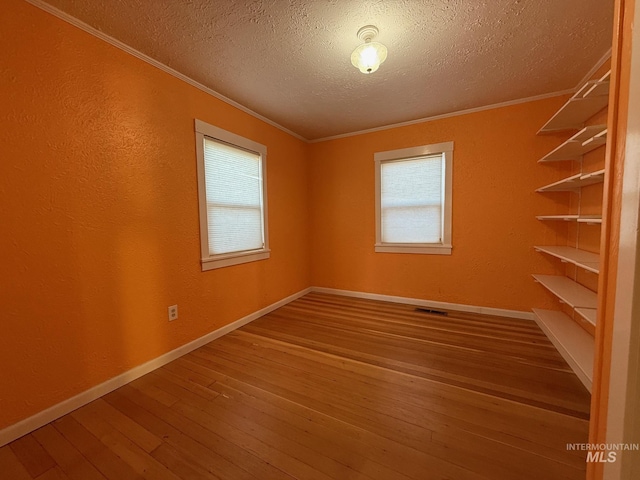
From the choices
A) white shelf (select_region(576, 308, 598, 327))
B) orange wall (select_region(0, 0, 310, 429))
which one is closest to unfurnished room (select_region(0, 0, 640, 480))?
orange wall (select_region(0, 0, 310, 429))

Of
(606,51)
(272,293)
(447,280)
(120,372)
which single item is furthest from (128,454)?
(606,51)

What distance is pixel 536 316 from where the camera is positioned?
2691 mm

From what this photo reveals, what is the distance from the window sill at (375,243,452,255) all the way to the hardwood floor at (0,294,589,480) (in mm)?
1170

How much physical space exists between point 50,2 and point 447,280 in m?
4.21

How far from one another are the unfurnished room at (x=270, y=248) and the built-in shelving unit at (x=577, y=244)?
0.03 metres

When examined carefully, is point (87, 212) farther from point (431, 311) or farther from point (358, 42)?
point (431, 311)

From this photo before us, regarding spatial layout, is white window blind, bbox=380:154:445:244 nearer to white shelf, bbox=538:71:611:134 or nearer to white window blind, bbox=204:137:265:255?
white shelf, bbox=538:71:611:134

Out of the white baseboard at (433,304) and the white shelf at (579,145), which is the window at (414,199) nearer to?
the white baseboard at (433,304)

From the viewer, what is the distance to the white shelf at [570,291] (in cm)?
189

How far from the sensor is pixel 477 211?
10.0 ft

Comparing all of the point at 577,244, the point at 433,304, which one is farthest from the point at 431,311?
the point at 577,244

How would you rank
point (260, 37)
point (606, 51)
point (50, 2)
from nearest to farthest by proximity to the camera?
point (50, 2), point (260, 37), point (606, 51)

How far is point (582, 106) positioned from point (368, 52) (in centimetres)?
182

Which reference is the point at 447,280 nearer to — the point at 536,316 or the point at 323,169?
the point at 536,316
